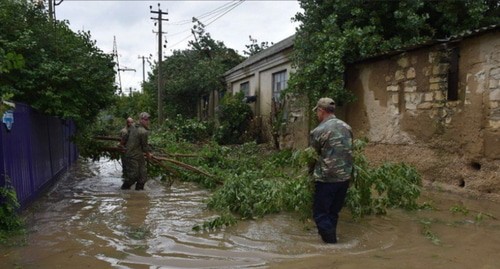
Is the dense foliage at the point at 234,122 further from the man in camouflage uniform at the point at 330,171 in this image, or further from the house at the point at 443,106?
the man in camouflage uniform at the point at 330,171

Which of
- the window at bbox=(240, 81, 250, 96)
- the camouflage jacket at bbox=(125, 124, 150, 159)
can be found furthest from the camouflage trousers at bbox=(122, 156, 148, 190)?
the window at bbox=(240, 81, 250, 96)

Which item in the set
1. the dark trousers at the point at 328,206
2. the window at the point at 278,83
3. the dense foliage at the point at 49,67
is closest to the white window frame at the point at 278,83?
the window at the point at 278,83

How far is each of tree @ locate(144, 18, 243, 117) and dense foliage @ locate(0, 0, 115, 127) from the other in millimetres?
16960

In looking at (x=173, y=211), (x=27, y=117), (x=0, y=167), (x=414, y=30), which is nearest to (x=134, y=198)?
(x=173, y=211)

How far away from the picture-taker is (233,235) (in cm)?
579

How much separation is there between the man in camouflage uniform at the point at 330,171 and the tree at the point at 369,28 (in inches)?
231

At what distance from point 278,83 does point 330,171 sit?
12748mm

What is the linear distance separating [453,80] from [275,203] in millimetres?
4527

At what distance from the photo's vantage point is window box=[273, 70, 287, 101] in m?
17.2

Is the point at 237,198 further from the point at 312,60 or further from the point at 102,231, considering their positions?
the point at 312,60

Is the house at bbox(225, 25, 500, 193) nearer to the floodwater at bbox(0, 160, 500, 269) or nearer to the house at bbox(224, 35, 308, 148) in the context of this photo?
the floodwater at bbox(0, 160, 500, 269)

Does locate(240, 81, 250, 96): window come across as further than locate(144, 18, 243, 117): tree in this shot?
No

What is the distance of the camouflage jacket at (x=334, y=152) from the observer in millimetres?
5301

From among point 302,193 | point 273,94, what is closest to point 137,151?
point 302,193
